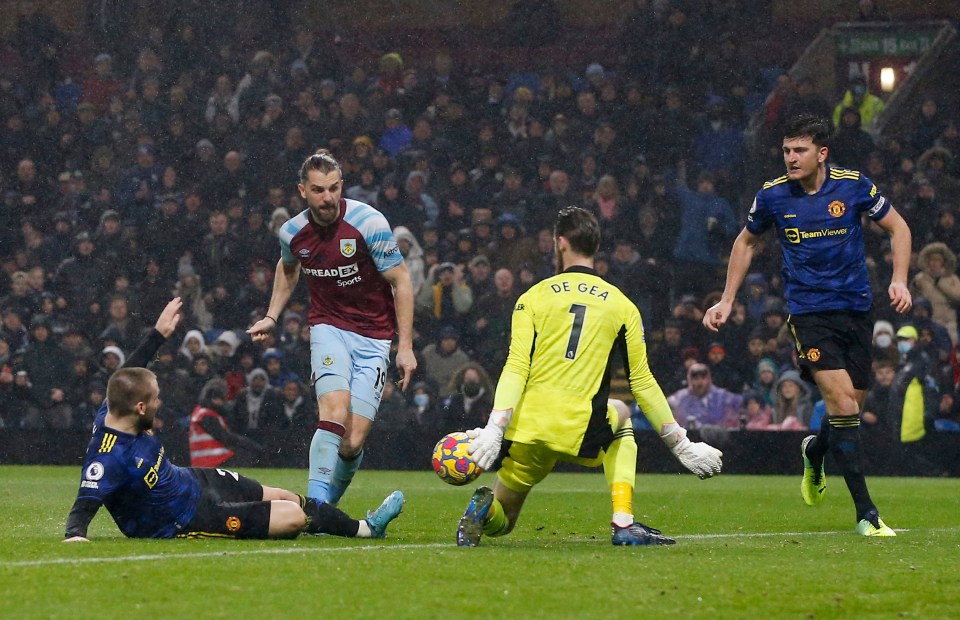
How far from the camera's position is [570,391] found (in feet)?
21.9

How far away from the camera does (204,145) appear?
20.3m

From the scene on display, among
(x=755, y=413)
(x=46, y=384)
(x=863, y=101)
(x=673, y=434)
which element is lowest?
(x=755, y=413)

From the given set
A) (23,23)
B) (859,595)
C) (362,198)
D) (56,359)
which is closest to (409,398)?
(362,198)

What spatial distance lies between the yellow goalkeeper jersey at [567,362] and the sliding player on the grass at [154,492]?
1173 mm

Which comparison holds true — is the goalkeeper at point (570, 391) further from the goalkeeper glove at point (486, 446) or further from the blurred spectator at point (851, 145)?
the blurred spectator at point (851, 145)

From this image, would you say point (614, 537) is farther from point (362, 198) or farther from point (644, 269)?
point (362, 198)

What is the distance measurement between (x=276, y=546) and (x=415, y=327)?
11.1 meters

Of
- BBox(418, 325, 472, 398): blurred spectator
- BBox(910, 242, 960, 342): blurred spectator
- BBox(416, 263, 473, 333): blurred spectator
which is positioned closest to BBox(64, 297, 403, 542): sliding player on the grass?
BBox(418, 325, 472, 398): blurred spectator

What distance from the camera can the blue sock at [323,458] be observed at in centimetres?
755

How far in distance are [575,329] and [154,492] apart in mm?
2121

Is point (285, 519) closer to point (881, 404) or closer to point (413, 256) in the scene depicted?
point (881, 404)

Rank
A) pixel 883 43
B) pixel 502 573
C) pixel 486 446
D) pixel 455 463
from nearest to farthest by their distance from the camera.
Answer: pixel 502 573 → pixel 486 446 → pixel 455 463 → pixel 883 43

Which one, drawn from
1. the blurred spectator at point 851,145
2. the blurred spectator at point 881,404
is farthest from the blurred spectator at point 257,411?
the blurred spectator at point 851,145

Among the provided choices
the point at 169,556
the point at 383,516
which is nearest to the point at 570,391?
the point at 383,516
